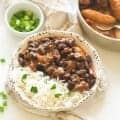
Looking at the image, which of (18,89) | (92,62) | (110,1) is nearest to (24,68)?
(18,89)

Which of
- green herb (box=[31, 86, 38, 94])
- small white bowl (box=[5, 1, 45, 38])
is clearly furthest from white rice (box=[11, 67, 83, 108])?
small white bowl (box=[5, 1, 45, 38])

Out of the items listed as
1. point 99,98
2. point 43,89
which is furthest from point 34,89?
point 99,98

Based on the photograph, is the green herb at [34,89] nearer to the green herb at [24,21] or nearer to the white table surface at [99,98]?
the white table surface at [99,98]

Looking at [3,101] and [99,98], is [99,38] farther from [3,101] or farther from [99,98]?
[3,101]

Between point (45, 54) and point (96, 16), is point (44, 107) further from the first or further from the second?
point (96, 16)

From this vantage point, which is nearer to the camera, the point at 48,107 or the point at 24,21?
the point at 48,107

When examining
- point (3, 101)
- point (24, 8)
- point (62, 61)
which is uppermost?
point (24, 8)
